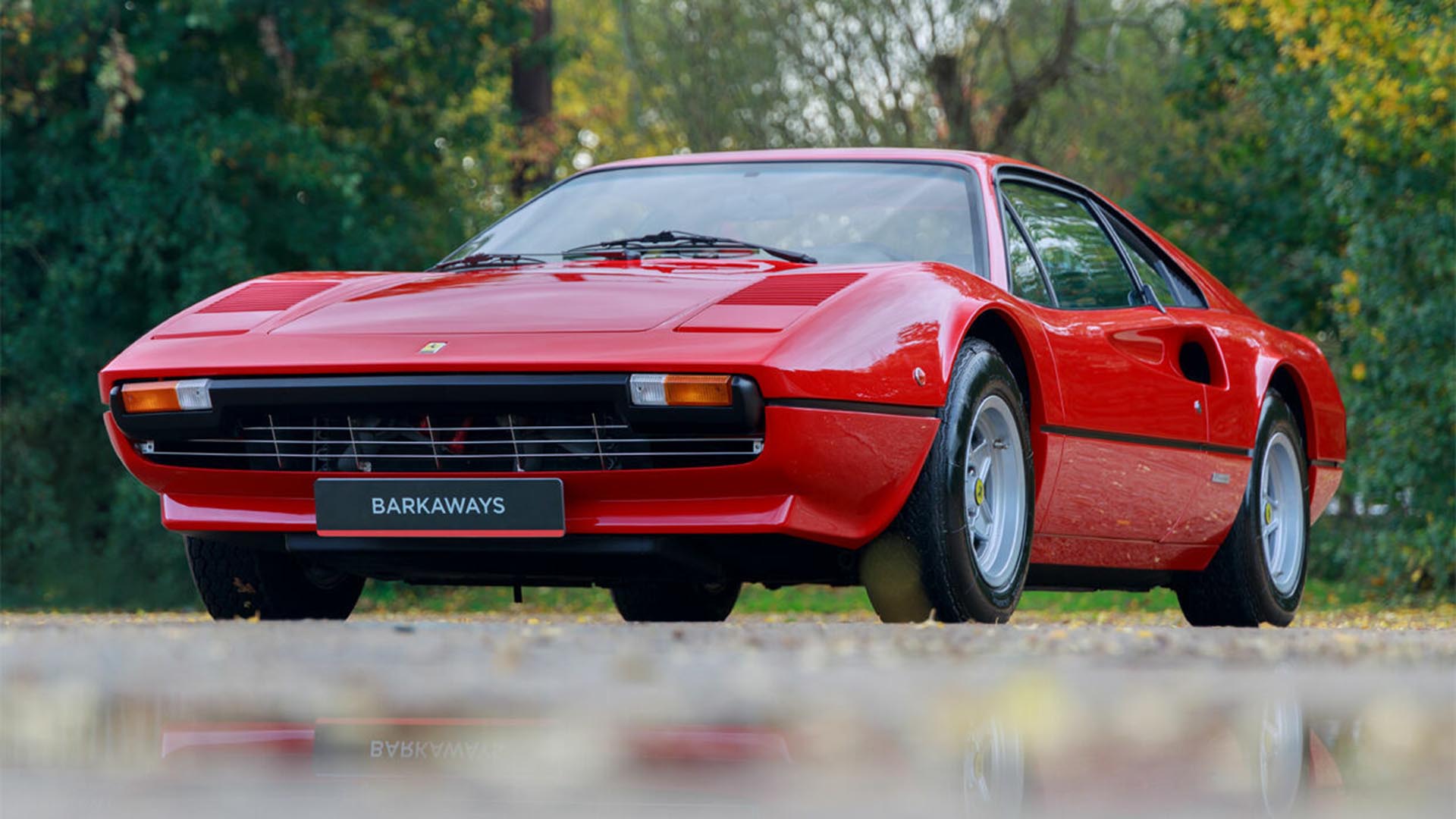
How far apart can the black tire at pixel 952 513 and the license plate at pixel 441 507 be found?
0.84 meters

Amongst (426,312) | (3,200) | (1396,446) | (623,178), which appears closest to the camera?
(426,312)

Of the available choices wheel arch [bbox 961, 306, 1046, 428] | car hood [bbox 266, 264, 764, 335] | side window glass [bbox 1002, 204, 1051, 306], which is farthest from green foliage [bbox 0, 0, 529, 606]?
wheel arch [bbox 961, 306, 1046, 428]

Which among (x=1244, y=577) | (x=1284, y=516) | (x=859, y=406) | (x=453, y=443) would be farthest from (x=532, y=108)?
(x=859, y=406)

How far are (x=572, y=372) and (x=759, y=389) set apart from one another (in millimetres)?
416

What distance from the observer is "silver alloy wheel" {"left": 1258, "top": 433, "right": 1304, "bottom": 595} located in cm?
723

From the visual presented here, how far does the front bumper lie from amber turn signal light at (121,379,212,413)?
0.46 m

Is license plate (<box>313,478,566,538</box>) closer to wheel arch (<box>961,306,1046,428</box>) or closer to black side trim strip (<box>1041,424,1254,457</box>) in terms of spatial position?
wheel arch (<box>961,306,1046,428</box>)

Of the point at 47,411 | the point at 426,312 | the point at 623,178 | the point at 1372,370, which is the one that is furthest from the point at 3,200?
the point at 426,312

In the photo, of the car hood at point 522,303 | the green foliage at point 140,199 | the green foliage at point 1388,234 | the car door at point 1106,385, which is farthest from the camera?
the green foliage at point 140,199

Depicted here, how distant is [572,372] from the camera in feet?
15.3

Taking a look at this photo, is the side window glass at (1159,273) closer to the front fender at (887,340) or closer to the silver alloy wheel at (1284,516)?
the silver alloy wheel at (1284,516)

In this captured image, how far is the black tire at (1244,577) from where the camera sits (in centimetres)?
688

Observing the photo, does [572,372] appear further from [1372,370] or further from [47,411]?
[47,411]

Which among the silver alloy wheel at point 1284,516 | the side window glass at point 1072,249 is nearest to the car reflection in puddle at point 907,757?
the side window glass at point 1072,249
